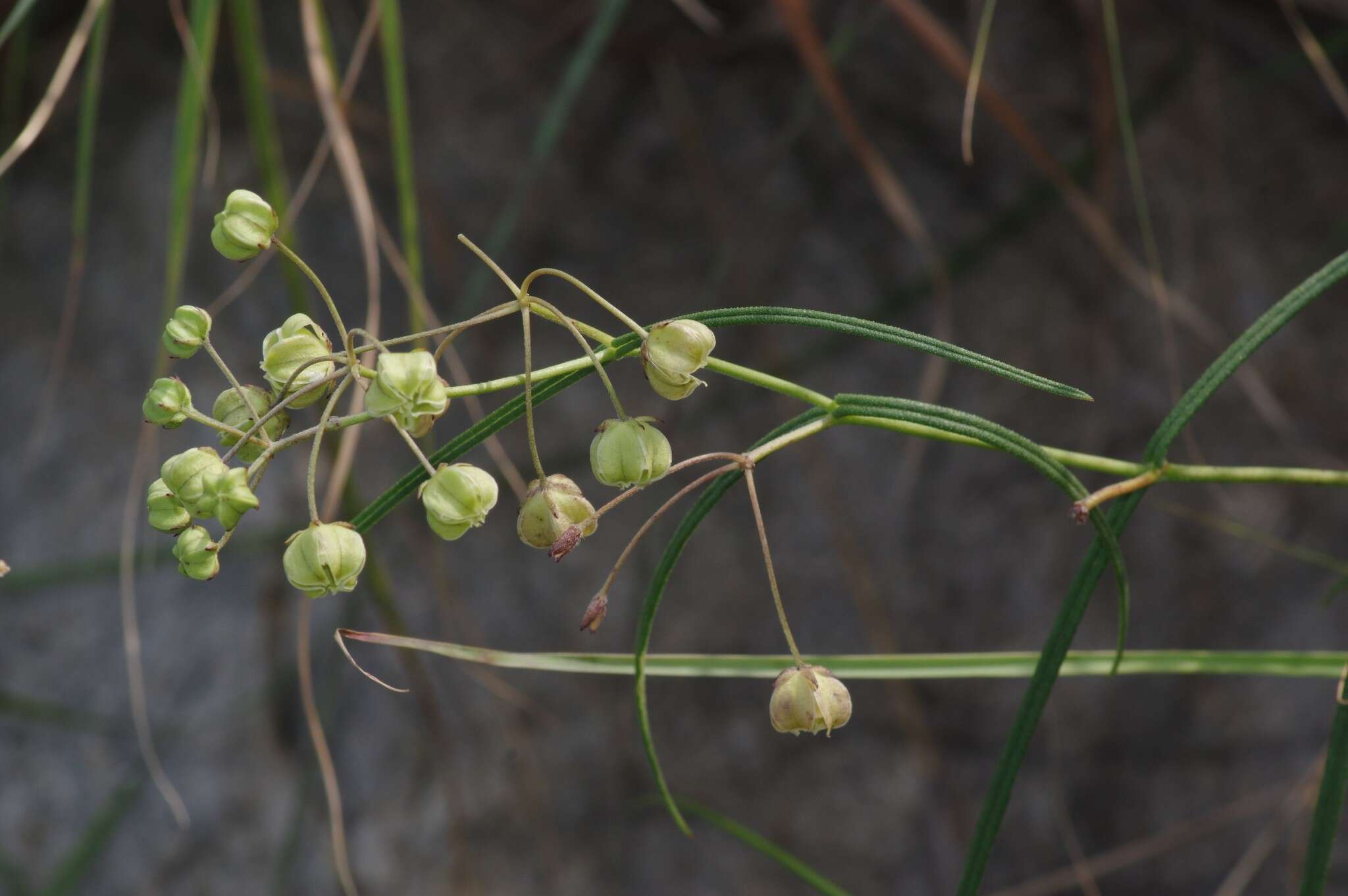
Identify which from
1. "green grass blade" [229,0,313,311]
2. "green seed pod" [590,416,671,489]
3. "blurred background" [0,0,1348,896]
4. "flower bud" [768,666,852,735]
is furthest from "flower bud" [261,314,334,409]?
"blurred background" [0,0,1348,896]

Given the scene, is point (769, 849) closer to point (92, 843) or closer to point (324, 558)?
point (324, 558)

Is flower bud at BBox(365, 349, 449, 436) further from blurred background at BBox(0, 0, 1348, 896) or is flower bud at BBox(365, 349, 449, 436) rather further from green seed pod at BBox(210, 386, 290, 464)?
blurred background at BBox(0, 0, 1348, 896)

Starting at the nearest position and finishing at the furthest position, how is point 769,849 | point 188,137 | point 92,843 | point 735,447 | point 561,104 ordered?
point 769,849, point 188,137, point 561,104, point 92,843, point 735,447

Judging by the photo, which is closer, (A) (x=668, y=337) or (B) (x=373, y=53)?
(A) (x=668, y=337)

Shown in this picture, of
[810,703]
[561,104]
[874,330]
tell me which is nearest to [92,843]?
[561,104]

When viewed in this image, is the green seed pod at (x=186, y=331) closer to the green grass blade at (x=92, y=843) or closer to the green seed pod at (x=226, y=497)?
the green seed pod at (x=226, y=497)

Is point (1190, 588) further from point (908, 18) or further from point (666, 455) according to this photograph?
point (666, 455)

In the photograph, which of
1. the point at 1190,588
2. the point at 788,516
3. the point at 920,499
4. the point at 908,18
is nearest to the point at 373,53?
the point at 908,18

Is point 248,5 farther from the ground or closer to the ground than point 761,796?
farther from the ground
